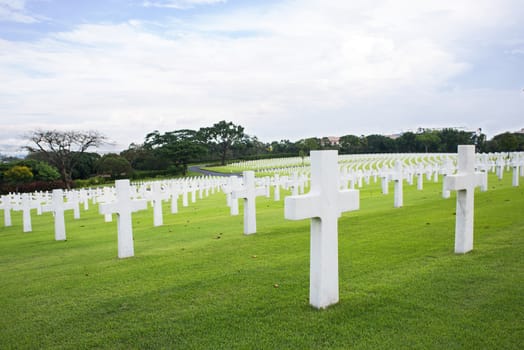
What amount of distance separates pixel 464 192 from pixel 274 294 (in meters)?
3.06

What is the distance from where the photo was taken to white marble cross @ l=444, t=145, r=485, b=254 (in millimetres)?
5328

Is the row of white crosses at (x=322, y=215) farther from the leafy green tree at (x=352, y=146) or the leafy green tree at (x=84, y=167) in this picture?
the leafy green tree at (x=352, y=146)

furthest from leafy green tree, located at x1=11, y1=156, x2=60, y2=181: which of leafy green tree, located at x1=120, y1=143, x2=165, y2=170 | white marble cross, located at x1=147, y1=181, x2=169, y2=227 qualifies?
white marble cross, located at x1=147, y1=181, x2=169, y2=227

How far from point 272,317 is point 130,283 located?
216cm

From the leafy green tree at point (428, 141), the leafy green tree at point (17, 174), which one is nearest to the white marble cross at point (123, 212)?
the leafy green tree at point (17, 174)

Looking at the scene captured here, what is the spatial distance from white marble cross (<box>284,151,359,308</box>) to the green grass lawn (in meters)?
0.15

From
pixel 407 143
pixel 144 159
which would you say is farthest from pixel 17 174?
pixel 407 143

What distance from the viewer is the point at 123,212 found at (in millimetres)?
6715

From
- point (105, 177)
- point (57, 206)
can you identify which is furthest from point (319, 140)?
point (57, 206)

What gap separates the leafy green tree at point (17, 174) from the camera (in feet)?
127

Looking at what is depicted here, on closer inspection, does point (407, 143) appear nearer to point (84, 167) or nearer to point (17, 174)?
point (84, 167)

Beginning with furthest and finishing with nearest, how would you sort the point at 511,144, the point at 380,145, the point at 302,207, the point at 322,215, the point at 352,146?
the point at 352,146, the point at 380,145, the point at 511,144, the point at 322,215, the point at 302,207

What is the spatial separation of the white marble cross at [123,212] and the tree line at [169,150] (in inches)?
1500

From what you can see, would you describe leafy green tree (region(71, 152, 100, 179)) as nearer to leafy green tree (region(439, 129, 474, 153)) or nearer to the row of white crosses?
leafy green tree (region(439, 129, 474, 153))
